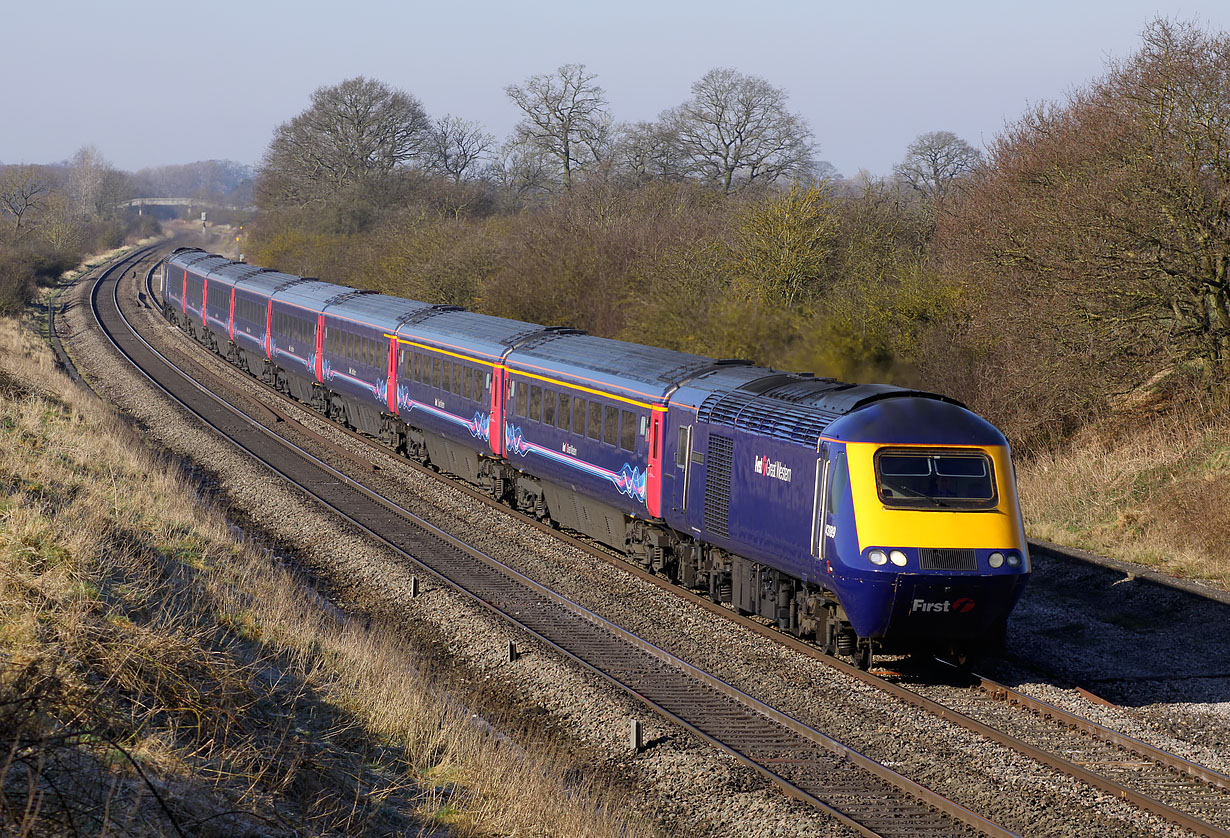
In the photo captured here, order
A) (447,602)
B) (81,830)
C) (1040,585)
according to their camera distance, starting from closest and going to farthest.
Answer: (81,830) → (447,602) → (1040,585)

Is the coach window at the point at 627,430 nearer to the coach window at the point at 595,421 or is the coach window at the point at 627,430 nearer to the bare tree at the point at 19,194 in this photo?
the coach window at the point at 595,421

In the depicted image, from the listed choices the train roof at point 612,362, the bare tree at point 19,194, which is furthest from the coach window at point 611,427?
the bare tree at point 19,194

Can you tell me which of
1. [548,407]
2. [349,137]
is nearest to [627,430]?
[548,407]

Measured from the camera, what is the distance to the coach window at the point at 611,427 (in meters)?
16.1

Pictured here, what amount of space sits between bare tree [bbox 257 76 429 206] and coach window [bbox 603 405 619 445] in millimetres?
54189

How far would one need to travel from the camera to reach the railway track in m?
8.99

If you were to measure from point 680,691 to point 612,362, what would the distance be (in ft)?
21.4

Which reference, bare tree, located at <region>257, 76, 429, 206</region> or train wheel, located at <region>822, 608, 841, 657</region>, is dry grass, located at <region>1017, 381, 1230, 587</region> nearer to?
train wheel, located at <region>822, 608, 841, 657</region>

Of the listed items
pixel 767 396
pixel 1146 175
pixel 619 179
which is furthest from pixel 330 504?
pixel 619 179

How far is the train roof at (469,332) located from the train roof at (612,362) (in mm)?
678

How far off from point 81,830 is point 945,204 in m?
27.2

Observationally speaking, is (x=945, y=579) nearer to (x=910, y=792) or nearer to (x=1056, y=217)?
(x=910, y=792)

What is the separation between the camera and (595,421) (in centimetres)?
1672

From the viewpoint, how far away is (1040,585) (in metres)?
16.5
